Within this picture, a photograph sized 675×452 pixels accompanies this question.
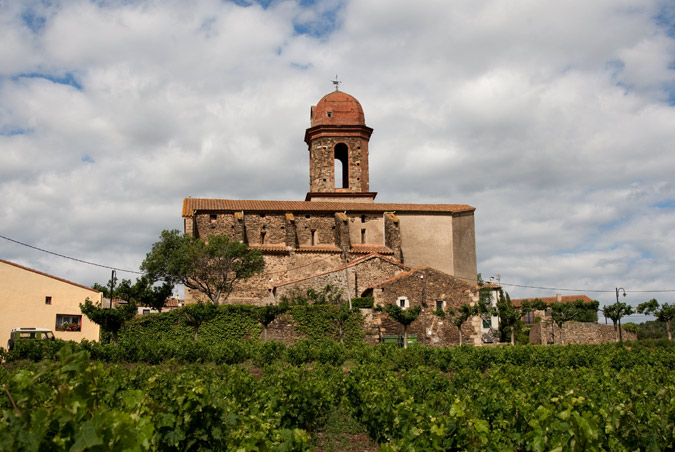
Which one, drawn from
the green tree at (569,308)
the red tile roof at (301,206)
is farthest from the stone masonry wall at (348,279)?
the green tree at (569,308)

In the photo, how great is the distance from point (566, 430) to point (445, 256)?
33.2 m

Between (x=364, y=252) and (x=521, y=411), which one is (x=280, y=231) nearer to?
(x=364, y=252)

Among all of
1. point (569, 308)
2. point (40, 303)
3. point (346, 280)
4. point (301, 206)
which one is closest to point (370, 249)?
point (301, 206)

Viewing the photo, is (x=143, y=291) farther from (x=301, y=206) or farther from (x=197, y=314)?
(x=301, y=206)

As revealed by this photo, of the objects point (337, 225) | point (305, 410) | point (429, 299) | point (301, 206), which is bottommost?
point (305, 410)

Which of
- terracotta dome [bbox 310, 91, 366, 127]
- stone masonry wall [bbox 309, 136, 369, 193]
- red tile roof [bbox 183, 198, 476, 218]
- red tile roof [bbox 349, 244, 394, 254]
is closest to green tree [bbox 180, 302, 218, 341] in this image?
red tile roof [bbox 183, 198, 476, 218]

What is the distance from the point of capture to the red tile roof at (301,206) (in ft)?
118

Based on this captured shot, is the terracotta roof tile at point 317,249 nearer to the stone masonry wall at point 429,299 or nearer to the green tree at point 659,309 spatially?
the stone masonry wall at point 429,299

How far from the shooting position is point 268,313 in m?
A: 25.9

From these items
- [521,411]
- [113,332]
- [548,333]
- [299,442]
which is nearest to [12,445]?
[299,442]

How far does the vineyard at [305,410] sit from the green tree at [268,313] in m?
6.83

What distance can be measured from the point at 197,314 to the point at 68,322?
31.7ft

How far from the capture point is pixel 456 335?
2930 cm

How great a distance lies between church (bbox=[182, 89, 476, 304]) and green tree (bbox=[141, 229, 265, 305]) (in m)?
1.70
